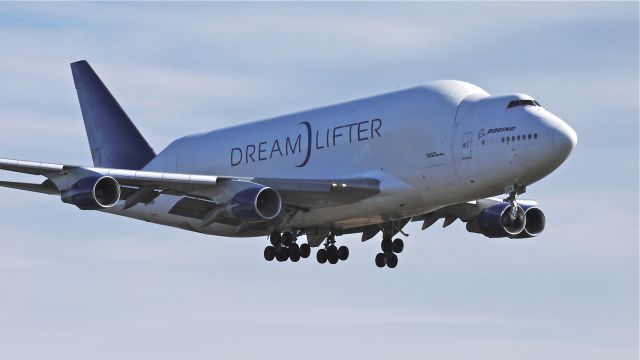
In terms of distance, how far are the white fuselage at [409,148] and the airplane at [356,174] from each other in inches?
1.8

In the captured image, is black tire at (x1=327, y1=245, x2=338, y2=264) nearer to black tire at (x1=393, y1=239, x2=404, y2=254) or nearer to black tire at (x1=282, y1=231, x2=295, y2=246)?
black tire at (x1=282, y1=231, x2=295, y2=246)

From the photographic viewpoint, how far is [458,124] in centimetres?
4994

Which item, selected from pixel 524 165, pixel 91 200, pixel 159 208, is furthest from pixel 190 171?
pixel 524 165

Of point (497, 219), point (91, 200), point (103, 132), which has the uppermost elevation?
point (103, 132)

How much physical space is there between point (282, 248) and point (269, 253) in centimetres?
54

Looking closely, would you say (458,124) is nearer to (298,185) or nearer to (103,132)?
(298,185)

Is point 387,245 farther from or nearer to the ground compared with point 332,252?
farther from the ground

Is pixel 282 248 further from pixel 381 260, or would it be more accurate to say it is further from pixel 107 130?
pixel 107 130

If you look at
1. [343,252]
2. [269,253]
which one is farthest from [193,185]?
[343,252]

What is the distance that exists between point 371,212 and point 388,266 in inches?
215

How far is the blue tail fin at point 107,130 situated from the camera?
6562cm

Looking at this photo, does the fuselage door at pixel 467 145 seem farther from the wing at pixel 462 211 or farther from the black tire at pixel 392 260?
the black tire at pixel 392 260

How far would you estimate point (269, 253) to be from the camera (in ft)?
185

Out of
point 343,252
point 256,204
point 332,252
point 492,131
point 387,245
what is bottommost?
point 256,204
